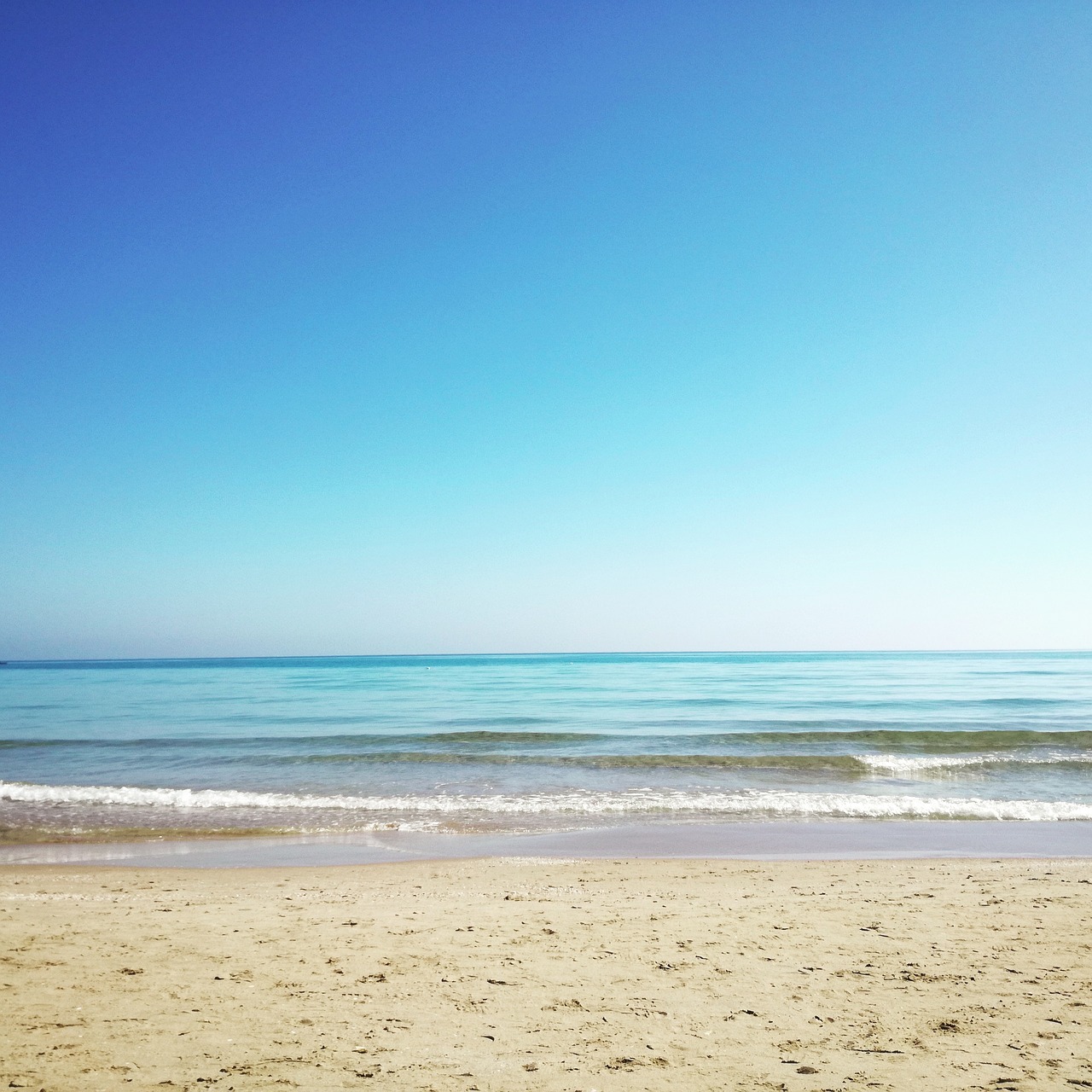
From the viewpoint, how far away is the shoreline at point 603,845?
425 inches

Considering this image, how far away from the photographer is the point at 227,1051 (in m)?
4.50

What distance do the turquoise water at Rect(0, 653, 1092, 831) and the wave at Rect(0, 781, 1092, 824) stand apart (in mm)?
63

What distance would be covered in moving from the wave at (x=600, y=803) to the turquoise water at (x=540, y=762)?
0.06m

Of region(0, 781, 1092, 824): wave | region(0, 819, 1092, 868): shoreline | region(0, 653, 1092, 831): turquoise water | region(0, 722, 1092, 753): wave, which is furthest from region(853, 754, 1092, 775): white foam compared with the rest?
region(0, 819, 1092, 868): shoreline

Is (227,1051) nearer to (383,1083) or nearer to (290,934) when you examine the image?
(383,1083)

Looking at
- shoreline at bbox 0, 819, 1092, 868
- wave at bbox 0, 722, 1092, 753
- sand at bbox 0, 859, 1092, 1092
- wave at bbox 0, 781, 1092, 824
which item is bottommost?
wave at bbox 0, 722, 1092, 753

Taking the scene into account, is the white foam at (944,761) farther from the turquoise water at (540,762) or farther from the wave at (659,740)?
the wave at (659,740)

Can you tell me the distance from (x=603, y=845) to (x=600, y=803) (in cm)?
322

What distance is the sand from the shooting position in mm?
4328

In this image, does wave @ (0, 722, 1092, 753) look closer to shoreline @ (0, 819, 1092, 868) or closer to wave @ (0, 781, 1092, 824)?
wave @ (0, 781, 1092, 824)

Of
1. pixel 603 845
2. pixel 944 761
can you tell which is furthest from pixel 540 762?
pixel 944 761

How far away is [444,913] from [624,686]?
145 feet

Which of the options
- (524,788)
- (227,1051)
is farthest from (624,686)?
(227,1051)

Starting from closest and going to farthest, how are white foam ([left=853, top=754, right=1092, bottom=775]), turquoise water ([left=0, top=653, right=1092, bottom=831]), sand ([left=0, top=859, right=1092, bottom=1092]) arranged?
sand ([left=0, top=859, right=1092, bottom=1092]), turquoise water ([left=0, top=653, right=1092, bottom=831]), white foam ([left=853, top=754, right=1092, bottom=775])
